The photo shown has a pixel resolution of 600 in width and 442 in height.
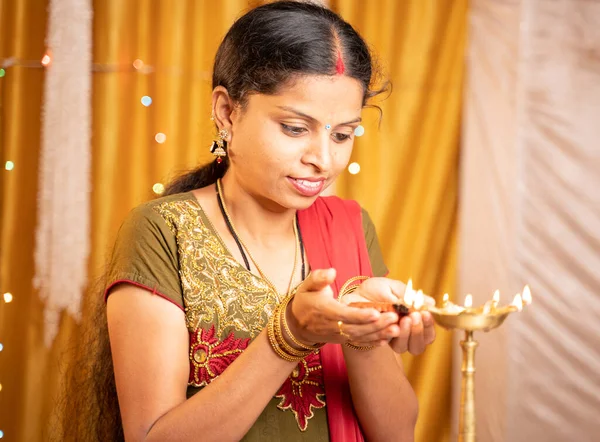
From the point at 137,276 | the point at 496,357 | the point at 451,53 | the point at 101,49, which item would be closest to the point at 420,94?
the point at 451,53

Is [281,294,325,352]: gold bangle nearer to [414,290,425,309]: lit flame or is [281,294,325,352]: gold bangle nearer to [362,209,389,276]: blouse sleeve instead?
[414,290,425,309]: lit flame

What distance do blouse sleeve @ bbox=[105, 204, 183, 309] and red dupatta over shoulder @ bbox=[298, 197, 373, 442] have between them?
1.11ft

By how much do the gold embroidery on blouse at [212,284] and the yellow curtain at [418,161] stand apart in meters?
1.40

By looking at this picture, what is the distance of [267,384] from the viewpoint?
1447 mm

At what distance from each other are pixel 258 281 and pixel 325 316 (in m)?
0.41

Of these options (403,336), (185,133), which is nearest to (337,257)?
(403,336)

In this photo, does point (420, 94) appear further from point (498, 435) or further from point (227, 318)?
point (227, 318)

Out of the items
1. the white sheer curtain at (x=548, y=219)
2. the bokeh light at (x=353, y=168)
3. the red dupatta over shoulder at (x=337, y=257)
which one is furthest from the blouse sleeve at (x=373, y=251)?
the bokeh light at (x=353, y=168)

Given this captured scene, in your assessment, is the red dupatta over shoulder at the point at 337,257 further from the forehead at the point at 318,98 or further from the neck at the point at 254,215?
the forehead at the point at 318,98

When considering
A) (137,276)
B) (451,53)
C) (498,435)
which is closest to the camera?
(137,276)

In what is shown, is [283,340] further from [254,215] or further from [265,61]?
[265,61]

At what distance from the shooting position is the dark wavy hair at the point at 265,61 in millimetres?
1573

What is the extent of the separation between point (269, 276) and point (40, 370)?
1.75 m

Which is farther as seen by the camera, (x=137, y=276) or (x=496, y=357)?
(x=496, y=357)
